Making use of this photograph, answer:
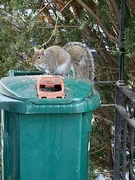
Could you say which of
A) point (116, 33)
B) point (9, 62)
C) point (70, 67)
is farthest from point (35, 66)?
point (116, 33)

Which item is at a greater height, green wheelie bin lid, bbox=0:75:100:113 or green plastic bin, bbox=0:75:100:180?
green wheelie bin lid, bbox=0:75:100:113

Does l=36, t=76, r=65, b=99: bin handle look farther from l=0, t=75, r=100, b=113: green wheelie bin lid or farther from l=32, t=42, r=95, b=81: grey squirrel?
l=32, t=42, r=95, b=81: grey squirrel

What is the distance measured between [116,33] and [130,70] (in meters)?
0.30

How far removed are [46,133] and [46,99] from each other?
12cm

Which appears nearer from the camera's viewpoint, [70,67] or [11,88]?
[11,88]

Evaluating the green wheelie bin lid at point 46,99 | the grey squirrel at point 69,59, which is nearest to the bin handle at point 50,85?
the green wheelie bin lid at point 46,99

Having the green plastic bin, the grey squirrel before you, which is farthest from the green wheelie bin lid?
the grey squirrel

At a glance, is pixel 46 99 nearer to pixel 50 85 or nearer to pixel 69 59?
pixel 50 85

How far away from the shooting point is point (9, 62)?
12.0ft

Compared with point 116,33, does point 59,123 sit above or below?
below

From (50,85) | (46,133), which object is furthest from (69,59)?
(46,133)

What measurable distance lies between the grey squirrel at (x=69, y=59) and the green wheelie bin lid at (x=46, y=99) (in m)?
1.33

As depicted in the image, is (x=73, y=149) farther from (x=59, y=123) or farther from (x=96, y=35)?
(x=96, y=35)

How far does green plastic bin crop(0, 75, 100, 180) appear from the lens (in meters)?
1.71
